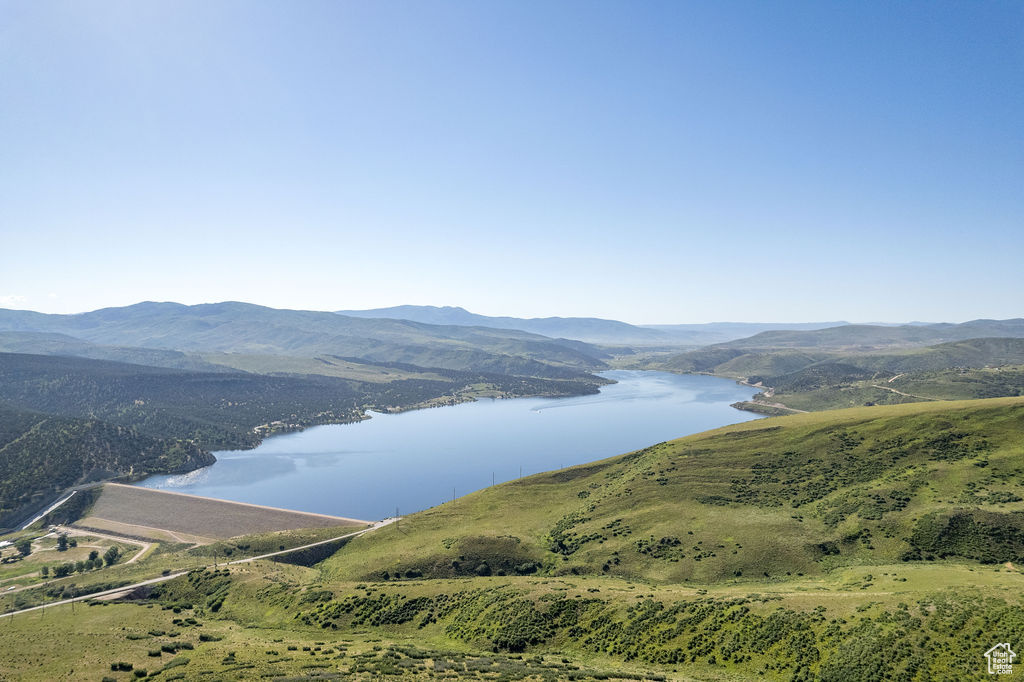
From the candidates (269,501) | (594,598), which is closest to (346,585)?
(594,598)

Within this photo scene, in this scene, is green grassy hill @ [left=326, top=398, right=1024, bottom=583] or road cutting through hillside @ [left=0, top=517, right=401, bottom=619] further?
road cutting through hillside @ [left=0, top=517, right=401, bottom=619]

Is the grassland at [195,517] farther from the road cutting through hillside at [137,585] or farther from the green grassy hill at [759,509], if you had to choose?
the green grassy hill at [759,509]

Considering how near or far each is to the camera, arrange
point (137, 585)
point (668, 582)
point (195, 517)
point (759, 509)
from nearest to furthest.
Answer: point (668, 582), point (137, 585), point (759, 509), point (195, 517)

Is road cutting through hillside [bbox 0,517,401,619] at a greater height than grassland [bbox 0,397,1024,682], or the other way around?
grassland [bbox 0,397,1024,682]

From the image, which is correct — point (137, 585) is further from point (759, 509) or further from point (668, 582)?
point (759, 509)

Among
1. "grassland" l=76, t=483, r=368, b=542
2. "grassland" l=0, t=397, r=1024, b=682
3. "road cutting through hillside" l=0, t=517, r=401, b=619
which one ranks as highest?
"grassland" l=0, t=397, r=1024, b=682

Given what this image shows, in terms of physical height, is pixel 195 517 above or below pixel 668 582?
below

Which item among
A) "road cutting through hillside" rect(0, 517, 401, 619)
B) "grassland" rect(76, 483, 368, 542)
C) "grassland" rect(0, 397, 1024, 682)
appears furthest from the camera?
"grassland" rect(76, 483, 368, 542)

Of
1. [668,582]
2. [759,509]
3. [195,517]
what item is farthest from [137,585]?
[759,509]

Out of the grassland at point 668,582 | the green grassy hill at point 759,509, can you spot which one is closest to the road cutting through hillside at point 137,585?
the grassland at point 668,582

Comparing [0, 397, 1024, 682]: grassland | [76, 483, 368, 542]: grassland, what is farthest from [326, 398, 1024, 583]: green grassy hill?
[76, 483, 368, 542]: grassland

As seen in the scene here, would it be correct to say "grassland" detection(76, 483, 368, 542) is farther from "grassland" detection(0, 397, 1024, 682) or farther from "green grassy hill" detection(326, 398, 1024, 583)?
"green grassy hill" detection(326, 398, 1024, 583)
